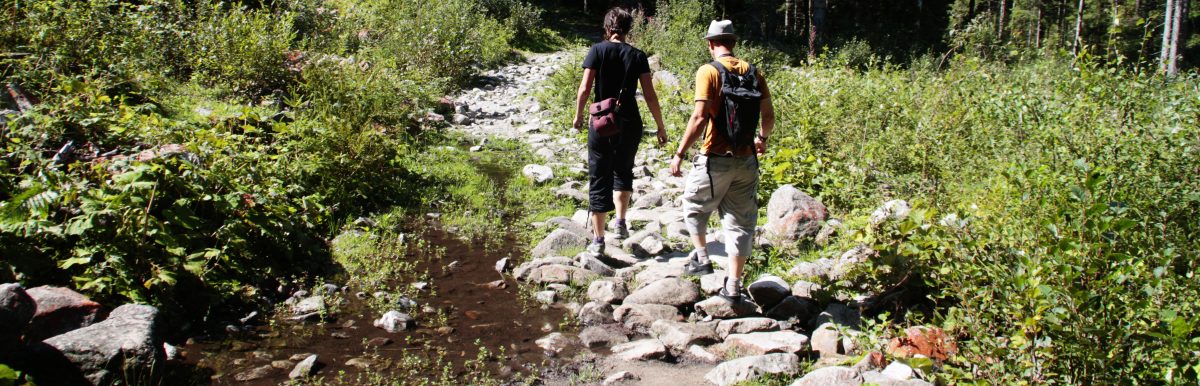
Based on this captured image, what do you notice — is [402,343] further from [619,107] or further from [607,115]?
[619,107]

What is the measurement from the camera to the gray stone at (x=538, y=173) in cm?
1004

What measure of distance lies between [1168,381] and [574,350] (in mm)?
3284

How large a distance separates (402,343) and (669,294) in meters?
2.03

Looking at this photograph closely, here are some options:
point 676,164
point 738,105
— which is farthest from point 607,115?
point 738,105

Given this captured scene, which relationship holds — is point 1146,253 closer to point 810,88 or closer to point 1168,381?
point 1168,381

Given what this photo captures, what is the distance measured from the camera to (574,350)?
5.14 meters

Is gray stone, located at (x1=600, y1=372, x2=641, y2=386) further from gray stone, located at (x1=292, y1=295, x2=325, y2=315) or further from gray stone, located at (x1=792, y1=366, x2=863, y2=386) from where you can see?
gray stone, located at (x1=292, y1=295, x2=325, y2=315)

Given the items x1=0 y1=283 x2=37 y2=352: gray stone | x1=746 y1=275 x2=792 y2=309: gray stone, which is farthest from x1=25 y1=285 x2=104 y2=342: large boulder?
x1=746 y1=275 x2=792 y2=309: gray stone

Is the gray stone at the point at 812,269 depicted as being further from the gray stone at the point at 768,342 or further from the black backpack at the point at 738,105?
the black backpack at the point at 738,105

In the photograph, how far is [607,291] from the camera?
602 centimetres

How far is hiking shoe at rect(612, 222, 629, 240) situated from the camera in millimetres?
7141

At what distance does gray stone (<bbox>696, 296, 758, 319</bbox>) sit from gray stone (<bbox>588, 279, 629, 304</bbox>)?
2.40ft

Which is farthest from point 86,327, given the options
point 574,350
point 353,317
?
point 574,350

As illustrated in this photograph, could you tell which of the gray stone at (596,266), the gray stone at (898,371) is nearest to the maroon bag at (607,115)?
the gray stone at (596,266)
